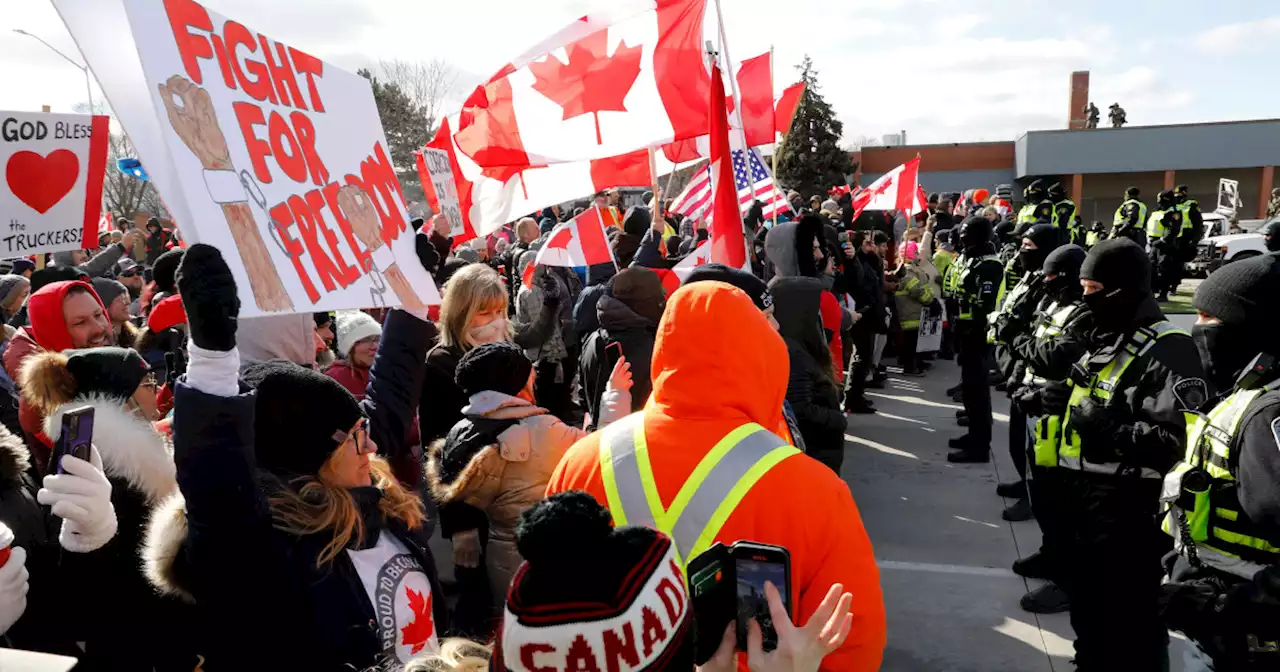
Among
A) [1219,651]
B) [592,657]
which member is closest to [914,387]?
[1219,651]

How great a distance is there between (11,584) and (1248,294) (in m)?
3.51

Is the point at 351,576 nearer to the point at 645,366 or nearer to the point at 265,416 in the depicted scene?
the point at 265,416

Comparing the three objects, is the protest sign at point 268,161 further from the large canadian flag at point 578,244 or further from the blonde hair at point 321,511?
the large canadian flag at point 578,244

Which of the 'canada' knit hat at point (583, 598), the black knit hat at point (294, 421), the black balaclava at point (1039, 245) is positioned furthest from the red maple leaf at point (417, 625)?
the black balaclava at point (1039, 245)

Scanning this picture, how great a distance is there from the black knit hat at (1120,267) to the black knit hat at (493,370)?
2.59 meters

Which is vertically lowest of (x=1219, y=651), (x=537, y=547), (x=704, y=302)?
(x=1219, y=651)

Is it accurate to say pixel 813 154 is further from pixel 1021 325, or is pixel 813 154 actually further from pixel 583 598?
pixel 583 598

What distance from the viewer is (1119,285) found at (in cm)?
383

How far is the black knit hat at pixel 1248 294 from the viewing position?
270 cm

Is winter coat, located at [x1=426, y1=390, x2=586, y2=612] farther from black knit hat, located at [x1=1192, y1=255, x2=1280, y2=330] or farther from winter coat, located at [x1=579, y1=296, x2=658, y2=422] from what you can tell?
black knit hat, located at [x1=1192, y1=255, x2=1280, y2=330]

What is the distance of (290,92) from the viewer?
279cm

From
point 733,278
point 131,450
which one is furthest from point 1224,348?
point 131,450

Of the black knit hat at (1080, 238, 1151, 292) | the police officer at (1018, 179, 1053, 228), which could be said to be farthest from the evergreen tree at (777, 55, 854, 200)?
the black knit hat at (1080, 238, 1151, 292)

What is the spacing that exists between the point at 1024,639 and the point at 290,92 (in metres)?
4.23
